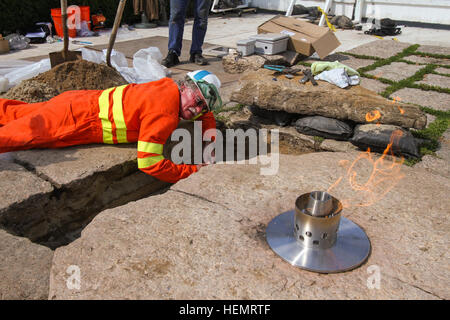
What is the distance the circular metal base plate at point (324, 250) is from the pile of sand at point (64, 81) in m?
3.00

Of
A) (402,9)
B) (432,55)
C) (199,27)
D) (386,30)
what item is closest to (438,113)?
(432,55)

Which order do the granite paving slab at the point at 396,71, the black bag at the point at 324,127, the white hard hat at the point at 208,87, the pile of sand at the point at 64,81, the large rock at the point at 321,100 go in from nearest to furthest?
the white hard hat at the point at 208,87 < the large rock at the point at 321,100 < the black bag at the point at 324,127 < the pile of sand at the point at 64,81 < the granite paving slab at the point at 396,71

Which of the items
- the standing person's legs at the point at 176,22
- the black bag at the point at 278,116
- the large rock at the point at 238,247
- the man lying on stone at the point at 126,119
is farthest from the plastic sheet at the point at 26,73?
the large rock at the point at 238,247

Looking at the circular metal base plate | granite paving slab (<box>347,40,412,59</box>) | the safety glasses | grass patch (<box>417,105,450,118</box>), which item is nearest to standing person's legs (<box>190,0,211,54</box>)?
granite paving slab (<box>347,40,412,59</box>)

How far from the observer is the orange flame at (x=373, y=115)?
10.4 ft

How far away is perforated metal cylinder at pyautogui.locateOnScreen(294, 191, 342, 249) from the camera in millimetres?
1673

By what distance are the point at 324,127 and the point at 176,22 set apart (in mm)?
3295

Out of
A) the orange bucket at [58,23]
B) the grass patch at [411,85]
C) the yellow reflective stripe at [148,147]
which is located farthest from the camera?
the orange bucket at [58,23]

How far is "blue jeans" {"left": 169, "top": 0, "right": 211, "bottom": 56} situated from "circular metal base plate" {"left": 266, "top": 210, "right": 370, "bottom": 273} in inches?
177

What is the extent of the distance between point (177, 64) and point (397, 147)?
3.92 metres

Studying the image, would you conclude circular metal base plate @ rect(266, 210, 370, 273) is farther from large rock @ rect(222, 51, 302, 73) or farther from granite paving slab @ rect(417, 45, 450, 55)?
granite paving slab @ rect(417, 45, 450, 55)

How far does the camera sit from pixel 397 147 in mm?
2975

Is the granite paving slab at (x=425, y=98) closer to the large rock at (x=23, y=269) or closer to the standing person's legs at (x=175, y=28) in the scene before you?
the standing person's legs at (x=175, y=28)

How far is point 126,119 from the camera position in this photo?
286 centimetres
